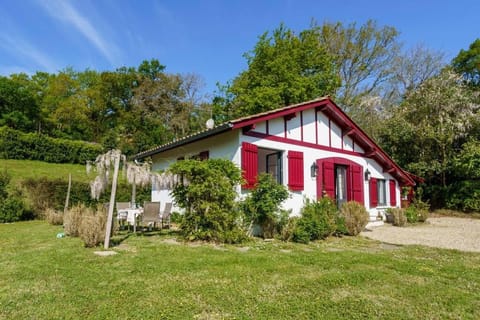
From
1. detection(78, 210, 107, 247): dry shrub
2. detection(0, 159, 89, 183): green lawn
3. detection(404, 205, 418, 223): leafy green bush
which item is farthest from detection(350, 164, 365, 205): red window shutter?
detection(0, 159, 89, 183): green lawn

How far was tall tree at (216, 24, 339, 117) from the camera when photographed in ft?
66.1

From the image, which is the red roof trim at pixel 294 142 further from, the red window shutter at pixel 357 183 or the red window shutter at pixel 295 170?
the red window shutter at pixel 357 183

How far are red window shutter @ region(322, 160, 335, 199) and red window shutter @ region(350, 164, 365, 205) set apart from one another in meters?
1.26

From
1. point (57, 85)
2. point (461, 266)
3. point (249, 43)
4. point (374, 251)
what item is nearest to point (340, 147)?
point (374, 251)

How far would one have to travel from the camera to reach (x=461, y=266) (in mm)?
4781

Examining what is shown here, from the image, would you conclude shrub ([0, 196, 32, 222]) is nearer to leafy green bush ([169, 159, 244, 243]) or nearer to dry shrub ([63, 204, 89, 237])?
dry shrub ([63, 204, 89, 237])

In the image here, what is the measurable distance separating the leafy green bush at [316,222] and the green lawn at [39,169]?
12390 mm

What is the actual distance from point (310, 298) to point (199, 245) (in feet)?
11.0

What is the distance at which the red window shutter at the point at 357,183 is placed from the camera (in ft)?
35.7

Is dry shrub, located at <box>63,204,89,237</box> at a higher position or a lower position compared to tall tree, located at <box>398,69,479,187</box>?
lower

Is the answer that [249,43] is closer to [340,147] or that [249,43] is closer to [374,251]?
[340,147]

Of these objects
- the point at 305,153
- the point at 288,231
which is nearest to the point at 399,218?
the point at 305,153

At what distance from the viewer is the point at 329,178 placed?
989 cm

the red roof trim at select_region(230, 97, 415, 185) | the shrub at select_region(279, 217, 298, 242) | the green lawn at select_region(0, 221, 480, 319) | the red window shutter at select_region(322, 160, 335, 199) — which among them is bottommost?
the green lawn at select_region(0, 221, 480, 319)
